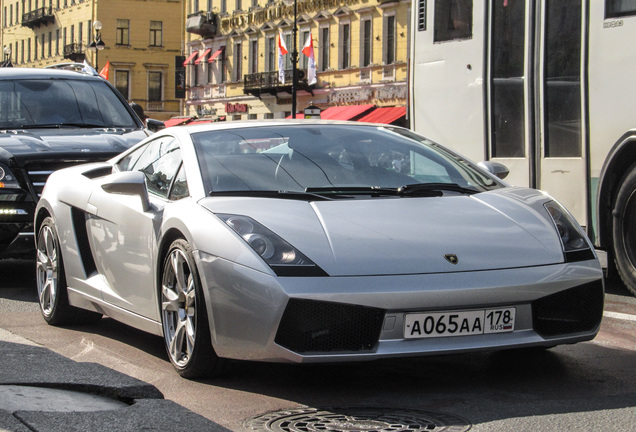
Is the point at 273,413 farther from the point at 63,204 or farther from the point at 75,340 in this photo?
the point at 63,204

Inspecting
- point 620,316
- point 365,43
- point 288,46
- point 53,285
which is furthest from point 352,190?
point 288,46

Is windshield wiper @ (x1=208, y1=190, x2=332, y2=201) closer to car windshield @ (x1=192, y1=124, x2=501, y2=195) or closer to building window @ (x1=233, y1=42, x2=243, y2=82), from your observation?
car windshield @ (x1=192, y1=124, x2=501, y2=195)

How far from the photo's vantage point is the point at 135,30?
87.6m

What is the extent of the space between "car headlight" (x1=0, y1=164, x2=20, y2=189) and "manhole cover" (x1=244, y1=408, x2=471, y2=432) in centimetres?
534

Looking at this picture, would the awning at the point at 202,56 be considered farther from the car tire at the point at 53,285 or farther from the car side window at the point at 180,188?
the car side window at the point at 180,188

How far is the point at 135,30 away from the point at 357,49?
37.9 meters

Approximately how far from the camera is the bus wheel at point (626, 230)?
9.27m

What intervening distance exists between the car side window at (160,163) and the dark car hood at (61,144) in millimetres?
2952

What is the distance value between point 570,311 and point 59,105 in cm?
713

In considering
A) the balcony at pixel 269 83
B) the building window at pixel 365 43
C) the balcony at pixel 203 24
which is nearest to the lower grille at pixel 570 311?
the building window at pixel 365 43

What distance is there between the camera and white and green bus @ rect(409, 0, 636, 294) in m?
9.52

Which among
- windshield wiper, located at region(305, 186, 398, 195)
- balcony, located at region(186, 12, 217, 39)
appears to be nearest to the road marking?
windshield wiper, located at region(305, 186, 398, 195)

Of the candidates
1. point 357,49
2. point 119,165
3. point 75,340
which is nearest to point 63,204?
point 119,165

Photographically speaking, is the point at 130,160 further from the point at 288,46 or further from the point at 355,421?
the point at 288,46
